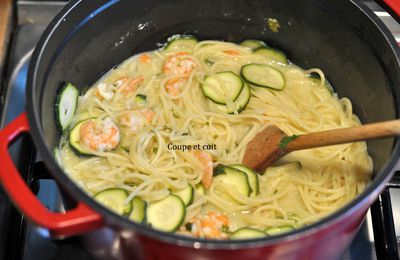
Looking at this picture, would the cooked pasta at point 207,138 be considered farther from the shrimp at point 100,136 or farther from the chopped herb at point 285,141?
the chopped herb at point 285,141

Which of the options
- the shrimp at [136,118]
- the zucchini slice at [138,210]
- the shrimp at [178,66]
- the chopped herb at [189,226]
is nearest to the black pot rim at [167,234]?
the zucchini slice at [138,210]

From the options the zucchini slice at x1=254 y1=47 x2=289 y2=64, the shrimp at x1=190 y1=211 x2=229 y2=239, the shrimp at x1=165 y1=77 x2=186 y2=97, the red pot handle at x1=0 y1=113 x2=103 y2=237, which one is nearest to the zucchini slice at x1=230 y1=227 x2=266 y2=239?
the shrimp at x1=190 y1=211 x2=229 y2=239

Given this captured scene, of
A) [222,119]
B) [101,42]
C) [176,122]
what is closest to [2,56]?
[101,42]

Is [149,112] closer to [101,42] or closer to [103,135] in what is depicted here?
[103,135]

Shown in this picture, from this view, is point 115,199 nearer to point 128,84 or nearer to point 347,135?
point 128,84

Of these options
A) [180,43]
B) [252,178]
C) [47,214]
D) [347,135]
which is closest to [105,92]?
[180,43]

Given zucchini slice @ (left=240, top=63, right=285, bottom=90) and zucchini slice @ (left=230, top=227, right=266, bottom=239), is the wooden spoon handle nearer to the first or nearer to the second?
zucchini slice @ (left=230, top=227, right=266, bottom=239)
